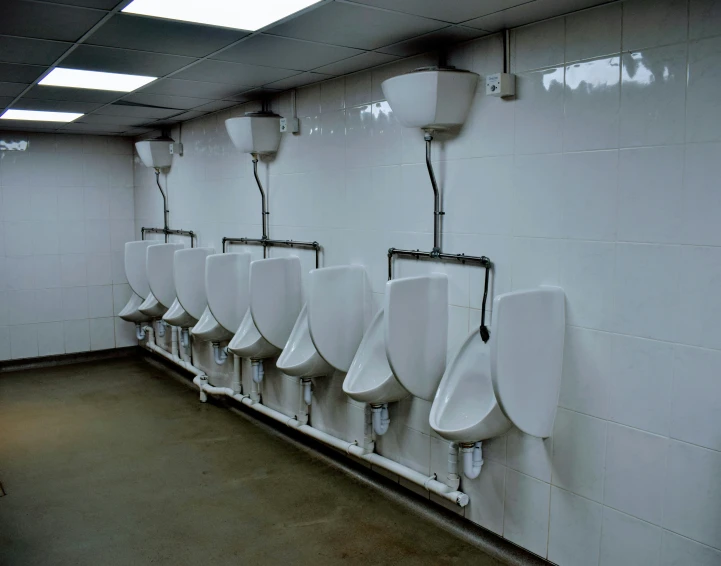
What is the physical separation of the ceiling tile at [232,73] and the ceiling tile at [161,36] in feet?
0.91

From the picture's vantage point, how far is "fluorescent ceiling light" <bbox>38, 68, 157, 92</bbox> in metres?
3.27

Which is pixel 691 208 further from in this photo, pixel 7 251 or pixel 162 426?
pixel 7 251

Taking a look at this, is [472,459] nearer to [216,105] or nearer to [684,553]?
[684,553]

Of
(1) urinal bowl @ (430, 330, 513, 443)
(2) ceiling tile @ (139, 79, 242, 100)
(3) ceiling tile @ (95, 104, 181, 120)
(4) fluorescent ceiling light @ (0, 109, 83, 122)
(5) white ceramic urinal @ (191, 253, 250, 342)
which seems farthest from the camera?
(4) fluorescent ceiling light @ (0, 109, 83, 122)

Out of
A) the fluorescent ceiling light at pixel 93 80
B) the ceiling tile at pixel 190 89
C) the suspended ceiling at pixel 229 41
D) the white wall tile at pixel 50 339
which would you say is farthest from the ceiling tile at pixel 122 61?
the white wall tile at pixel 50 339

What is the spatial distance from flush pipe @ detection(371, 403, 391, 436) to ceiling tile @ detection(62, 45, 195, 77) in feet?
6.26

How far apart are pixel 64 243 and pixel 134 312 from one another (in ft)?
3.34

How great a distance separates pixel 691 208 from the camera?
→ 6.35ft

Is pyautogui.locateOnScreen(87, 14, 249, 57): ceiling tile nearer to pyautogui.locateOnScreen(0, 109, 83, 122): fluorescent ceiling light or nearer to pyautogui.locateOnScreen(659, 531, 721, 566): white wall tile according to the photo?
pyautogui.locateOnScreen(0, 109, 83, 122): fluorescent ceiling light

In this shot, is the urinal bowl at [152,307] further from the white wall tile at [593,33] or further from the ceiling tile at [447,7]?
the white wall tile at [593,33]

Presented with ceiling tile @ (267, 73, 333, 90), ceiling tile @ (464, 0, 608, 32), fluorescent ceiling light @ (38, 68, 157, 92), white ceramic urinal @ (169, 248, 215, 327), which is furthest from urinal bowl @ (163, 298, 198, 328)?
ceiling tile @ (464, 0, 608, 32)

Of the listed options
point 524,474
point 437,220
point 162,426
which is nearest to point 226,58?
point 437,220

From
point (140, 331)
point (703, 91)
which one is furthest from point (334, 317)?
point (140, 331)

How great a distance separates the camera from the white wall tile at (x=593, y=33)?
210 cm
